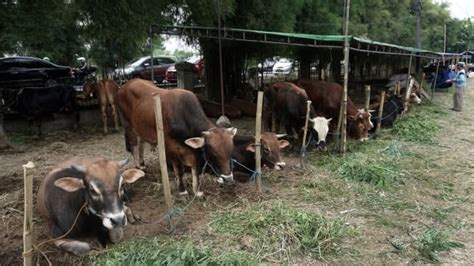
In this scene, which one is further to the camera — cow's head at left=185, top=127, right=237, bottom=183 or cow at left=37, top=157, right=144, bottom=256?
cow's head at left=185, top=127, right=237, bottom=183

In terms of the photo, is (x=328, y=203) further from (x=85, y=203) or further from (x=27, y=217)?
(x=27, y=217)

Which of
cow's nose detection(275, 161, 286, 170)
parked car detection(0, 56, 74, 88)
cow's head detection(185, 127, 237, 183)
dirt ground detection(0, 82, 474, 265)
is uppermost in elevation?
parked car detection(0, 56, 74, 88)

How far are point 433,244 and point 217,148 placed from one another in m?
2.41

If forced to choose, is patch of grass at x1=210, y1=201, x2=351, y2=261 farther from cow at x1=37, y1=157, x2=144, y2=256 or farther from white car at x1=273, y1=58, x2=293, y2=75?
white car at x1=273, y1=58, x2=293, y2=75

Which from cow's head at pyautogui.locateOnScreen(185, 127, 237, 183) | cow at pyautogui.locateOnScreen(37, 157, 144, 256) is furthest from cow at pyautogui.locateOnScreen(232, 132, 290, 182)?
cow at pyautogui.locateOnScreen(37, 157, 144, 256)

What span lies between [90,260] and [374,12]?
16043 millimetres

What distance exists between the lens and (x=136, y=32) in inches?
308

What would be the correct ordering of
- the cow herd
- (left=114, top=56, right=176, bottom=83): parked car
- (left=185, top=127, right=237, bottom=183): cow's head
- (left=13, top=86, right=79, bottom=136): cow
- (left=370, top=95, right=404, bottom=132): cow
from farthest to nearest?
(left=114, top=56, right=176, bottom=83): parked car < (left=370, top=95, right=404, bottom=132): cow < (left=13, top=86, right=79, bottom=136): cow < (left=185, top=127, right=237, bottom=183): cow's head < the cow herd

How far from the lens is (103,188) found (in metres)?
3.32

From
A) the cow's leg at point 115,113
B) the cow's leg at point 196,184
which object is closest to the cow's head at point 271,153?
the cow's leg at point 196,184

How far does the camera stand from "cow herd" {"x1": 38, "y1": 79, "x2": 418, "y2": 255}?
3428 millimetres

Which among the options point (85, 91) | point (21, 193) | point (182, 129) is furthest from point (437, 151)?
point (85, 91)

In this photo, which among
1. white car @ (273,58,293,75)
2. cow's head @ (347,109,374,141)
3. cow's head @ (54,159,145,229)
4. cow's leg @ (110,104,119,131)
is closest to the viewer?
cow's head @ (54,159,145,229)

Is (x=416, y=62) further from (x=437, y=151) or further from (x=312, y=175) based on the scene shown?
(x=312, y=175)
